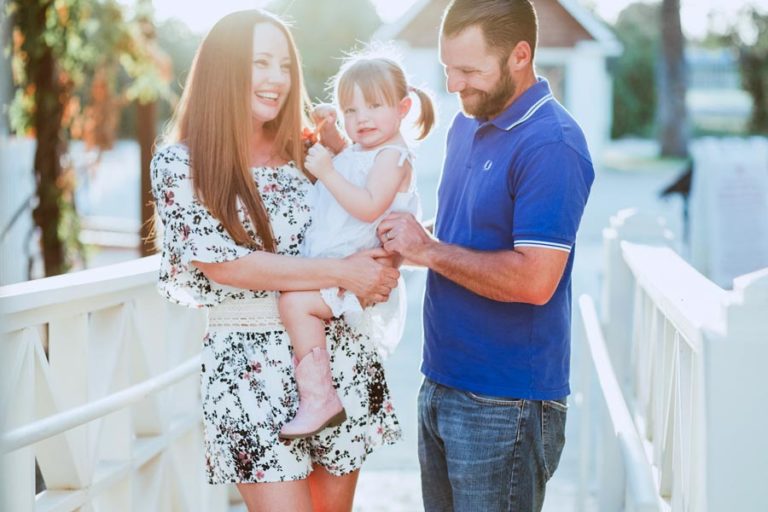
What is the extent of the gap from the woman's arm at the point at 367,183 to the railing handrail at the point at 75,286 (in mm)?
737

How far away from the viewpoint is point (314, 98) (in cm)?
1320

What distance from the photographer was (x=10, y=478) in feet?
8.73

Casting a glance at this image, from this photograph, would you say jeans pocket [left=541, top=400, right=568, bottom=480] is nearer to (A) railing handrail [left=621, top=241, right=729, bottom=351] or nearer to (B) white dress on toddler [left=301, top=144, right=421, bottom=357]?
(A) railing handrail [left=621, top=241, right=729, bottom=351]

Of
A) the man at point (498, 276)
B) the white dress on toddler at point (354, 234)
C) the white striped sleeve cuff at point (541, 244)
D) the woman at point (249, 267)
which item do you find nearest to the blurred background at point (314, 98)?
the woman at point (249, 267)

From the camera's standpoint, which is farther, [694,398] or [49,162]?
[49,162]

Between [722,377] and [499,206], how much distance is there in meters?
0.95

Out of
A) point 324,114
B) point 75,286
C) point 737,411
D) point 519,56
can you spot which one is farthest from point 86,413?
point 737,411

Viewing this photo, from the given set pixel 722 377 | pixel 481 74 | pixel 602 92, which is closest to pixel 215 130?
pixel 481 74

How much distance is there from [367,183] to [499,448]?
756 millimetres

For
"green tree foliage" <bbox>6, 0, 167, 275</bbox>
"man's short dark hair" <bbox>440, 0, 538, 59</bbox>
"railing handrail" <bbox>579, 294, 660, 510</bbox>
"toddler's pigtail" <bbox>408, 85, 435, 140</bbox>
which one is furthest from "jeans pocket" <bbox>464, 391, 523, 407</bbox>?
"green tree foliage" <bbox>6, 0, 167, 275</bbox>

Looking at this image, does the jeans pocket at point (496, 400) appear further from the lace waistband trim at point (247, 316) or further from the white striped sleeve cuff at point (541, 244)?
the lace waistband trim at point (247, 316)

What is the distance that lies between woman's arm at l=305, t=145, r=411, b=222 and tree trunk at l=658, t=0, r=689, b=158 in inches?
1144

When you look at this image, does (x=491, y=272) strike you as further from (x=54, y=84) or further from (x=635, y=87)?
(x=635, y=87)

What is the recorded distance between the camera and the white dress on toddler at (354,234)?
9.29ft
